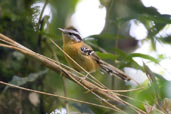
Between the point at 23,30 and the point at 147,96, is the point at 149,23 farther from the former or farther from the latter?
the point at 23,30

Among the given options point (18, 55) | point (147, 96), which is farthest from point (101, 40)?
point (147, 96)

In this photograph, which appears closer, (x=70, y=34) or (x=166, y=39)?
(x=166, y=39)

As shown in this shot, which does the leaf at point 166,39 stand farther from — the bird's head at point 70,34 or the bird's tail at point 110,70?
the bird's head at point 70,34

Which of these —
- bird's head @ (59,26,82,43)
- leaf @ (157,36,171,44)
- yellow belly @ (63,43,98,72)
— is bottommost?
yellow belly @ (63,43,98,72)

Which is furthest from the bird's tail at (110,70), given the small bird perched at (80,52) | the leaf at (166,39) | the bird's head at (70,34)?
the leaf at (166,39)

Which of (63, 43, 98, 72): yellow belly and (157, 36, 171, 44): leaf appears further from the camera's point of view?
(63, 43, 98, 72): yellow belly

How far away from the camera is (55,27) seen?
8.29 ft

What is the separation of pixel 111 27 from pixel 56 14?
0.56m

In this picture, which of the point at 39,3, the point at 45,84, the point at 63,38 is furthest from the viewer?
the point at 45,84

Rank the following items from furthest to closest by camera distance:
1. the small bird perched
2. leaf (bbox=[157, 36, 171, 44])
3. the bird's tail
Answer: the small bird perched → leaf (bbox=[157, 36, 171, 44]) → the bird's tail

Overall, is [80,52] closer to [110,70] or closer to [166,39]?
[110,70]

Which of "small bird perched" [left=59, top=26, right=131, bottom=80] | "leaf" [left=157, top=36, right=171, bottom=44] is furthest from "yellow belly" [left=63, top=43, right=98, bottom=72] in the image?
"leaf" [left=157, top=36, right=171, bottom=44]

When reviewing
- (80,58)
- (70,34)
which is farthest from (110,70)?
(70,34)

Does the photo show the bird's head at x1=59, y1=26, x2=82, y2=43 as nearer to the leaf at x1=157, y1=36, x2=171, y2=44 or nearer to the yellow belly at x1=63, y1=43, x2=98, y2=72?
the yellow belly at x1=63, y1=43, x2=98, y2=72
